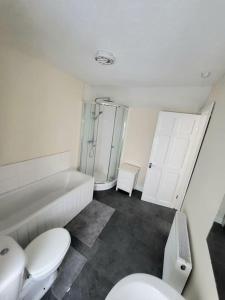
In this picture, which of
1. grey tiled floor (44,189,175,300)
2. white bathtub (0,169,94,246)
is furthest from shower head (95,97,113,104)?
grey tiled floor (44,189,175,300)

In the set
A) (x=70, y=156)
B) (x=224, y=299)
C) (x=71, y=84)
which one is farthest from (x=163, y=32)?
(x=70, y=156)

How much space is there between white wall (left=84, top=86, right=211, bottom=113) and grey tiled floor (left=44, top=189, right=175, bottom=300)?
6.91 feet

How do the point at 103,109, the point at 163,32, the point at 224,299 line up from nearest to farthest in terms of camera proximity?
the point at 224,299 < the point at 163,32 < the point at 103,109

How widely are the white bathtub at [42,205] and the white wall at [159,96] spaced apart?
1.90 m

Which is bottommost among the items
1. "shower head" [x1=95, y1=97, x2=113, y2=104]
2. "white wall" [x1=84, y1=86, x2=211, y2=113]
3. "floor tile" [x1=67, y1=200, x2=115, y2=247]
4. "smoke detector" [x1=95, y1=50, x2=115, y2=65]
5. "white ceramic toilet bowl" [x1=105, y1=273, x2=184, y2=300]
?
"floor tile" [x1=67, y1=200, x2=115, y2=247]

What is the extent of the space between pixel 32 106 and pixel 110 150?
1950mm

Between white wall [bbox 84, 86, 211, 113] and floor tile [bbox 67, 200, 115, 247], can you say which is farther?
white wall [bbox 84, 86, 211, 113]

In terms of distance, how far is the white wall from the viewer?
8.14 ft

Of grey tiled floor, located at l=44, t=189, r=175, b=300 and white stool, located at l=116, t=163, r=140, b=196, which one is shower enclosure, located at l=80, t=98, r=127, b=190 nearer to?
white stool, located at l=116, t=163, r=140, b=196

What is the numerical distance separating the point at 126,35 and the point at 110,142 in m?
2.39

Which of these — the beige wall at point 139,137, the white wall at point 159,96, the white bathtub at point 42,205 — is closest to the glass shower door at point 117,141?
the beige wall at point 139,137

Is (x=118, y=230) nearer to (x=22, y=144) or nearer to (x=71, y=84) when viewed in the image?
(x=22, y=144)

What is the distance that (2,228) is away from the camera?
1.36 metres

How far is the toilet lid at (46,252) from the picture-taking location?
3.63 feet
